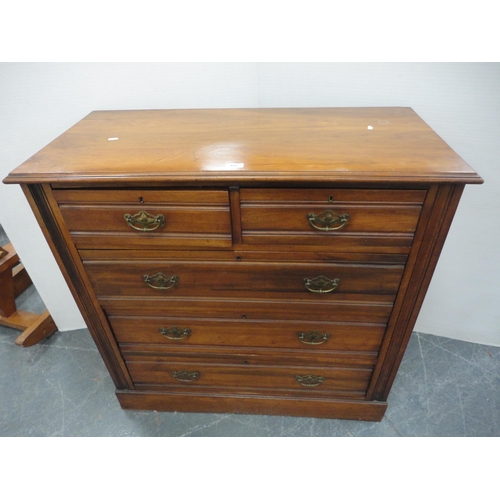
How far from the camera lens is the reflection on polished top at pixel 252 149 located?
88cm

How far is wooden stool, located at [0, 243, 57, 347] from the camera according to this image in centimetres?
181

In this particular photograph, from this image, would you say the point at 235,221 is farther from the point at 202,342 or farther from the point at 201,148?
the point at 202,342

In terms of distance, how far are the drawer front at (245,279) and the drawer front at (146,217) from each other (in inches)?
3.3

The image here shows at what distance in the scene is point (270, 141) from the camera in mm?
1038

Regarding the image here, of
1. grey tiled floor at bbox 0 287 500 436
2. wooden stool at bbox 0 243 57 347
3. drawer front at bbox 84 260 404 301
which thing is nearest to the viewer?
drawer front at bbox 84 260 404 301

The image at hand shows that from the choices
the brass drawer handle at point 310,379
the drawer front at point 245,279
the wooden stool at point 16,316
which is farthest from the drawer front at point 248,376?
the wooden stool at point 16,316

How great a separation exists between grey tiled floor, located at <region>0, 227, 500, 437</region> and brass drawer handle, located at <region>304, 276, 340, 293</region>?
28.0 inches

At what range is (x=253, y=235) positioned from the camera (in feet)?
3.25

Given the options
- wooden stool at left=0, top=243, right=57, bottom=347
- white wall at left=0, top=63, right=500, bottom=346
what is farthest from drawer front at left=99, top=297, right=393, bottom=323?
wooden stool at left=0, top=243, right=57, bottom=347

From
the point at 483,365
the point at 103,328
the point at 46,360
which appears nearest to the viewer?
the point at 103,328

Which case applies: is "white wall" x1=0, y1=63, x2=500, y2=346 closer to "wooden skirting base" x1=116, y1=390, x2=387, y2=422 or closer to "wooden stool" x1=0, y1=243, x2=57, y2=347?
"wooden stool" x1=0, y1=243, x2=57, y2=347

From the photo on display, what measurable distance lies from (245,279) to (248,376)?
50 cm

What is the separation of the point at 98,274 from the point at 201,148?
53cm

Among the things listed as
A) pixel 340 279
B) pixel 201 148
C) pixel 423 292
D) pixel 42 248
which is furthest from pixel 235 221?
pixel 42 248
